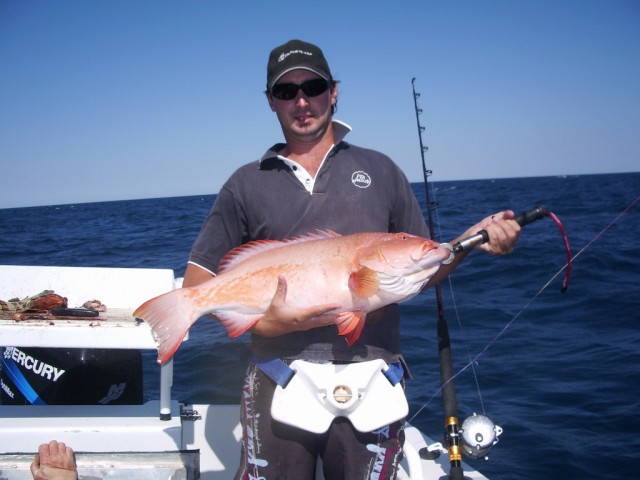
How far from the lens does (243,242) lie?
9.21 feet

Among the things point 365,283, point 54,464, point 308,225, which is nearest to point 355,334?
point 365,283

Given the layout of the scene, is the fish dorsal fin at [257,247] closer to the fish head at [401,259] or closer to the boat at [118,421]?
the fish head at [401,259]

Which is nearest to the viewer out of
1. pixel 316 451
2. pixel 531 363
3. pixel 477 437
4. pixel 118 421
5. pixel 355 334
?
pixel 355 334

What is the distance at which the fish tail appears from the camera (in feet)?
7.84

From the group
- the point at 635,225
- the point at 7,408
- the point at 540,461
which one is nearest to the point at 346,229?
the point at 7,408

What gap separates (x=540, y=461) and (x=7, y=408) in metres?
4.49

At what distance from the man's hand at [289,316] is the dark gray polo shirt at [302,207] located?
16cm

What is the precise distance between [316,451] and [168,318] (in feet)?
3.11

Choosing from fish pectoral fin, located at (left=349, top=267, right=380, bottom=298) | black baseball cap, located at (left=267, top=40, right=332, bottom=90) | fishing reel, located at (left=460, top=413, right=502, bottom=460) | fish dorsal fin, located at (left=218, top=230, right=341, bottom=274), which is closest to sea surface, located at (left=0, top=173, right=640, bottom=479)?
fish dorsal fin, located at (left=218, top=230, right=341, bottom=274)

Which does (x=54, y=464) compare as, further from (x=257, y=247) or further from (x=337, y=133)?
(x=337, y=133)

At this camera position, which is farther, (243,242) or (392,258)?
(243,242)

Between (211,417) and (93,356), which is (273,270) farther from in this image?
(93,356)

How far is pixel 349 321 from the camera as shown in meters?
2.31

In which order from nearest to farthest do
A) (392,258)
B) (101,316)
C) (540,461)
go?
(392,258), (101,316), (540,461)
